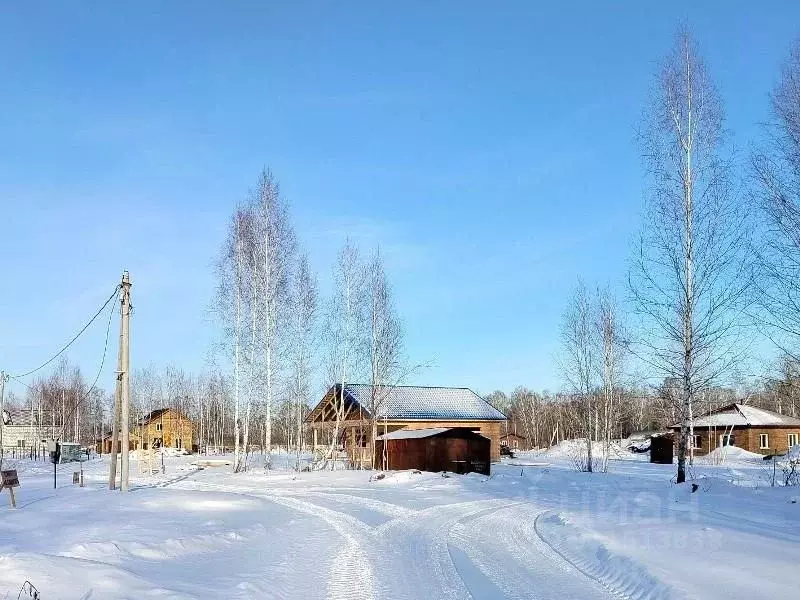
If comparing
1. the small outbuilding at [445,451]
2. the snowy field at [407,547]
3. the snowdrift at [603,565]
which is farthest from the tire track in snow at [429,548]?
the small outbuilding at [445,451]

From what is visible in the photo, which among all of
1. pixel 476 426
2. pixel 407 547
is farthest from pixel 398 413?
pixel 407 547

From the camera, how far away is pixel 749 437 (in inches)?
2211

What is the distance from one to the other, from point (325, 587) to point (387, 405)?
4022 centimetres

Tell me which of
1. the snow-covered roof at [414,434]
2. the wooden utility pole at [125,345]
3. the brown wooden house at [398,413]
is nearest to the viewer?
the wooden utility pole at [125,345]

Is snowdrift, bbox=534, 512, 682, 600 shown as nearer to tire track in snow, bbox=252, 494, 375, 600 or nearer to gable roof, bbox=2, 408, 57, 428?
tire track in snow, bbox=252, 494, 375, 600

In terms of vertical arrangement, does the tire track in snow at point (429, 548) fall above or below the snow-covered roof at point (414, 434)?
above

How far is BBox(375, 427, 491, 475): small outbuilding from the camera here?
35.8 m

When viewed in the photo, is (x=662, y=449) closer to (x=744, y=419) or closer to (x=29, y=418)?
(x=744, y=419)

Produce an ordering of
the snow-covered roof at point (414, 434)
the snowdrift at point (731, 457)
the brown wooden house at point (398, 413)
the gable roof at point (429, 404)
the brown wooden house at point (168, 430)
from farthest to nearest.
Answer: the brown wooden house at point (168, 430)
the gable roof at point (429, 404)
the snowdrift at point (731, 457)
the brown wooden house at point (398, 413)
the snow-covered roof at point (414, 434)

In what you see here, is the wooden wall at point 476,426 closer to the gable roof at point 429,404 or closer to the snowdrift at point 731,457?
the gable roof at point 429,404

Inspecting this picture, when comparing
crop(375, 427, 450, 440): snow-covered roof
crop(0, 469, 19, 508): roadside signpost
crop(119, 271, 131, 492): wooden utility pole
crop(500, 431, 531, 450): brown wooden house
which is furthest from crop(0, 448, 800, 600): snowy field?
crop(500, 431, 531, 450): brown wooden house

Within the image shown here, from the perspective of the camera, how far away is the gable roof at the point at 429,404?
47062mm

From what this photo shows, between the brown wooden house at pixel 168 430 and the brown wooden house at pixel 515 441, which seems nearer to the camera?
the brown wooden house at pixel 168 430

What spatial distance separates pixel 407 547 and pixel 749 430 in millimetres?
52460
